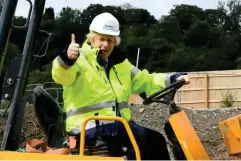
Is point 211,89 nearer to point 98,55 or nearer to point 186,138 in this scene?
point 98,55

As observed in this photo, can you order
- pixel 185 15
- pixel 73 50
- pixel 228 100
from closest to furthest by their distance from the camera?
pixel 73 50
pixel 228 100
pixel 185 15

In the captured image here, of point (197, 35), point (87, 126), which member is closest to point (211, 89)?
point (87, 126)

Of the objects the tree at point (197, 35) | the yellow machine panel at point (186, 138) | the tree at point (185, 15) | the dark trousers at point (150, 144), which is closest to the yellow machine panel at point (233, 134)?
Answer: the yellow machine panel at point (186, 138)

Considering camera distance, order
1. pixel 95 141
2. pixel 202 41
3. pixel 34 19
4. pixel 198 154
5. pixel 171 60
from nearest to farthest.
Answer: pixel 198 154 → pixel 95 141 → pixel 34 19 → pixel 171 60 → pixel 202 41

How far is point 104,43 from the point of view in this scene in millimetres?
4301

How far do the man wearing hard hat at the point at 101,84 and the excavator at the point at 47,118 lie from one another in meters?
0.11

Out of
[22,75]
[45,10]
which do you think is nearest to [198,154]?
[22,75]

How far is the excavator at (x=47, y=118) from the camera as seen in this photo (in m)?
3.82

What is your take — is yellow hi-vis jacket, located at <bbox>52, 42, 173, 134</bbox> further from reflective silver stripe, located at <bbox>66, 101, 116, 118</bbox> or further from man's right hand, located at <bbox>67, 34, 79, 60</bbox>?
man's right hand, located at <bbox>67, 34, 79, 60</bbox>

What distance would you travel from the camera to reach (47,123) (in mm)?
4199

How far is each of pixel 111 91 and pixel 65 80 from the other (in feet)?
1.08

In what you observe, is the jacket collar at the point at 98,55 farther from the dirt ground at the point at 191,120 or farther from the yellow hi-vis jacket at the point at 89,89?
the dirt ground at the point at 191,120

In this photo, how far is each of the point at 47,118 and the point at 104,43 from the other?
2.06 ft

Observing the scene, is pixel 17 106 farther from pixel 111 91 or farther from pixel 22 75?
pixel 111 91
